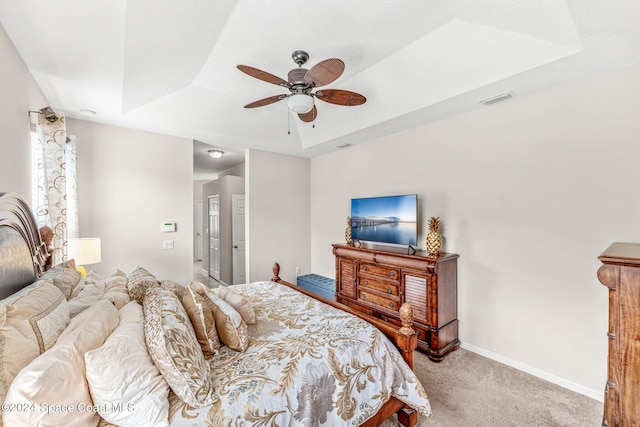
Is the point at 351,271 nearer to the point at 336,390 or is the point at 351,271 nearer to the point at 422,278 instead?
the point at 422,278

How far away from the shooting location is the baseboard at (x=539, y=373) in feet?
7.26

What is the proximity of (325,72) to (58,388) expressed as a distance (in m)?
2.04

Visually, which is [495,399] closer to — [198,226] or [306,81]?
[306,81]

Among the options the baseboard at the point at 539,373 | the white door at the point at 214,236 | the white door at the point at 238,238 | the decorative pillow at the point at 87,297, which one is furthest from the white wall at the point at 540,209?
the white door at the point at 214,236

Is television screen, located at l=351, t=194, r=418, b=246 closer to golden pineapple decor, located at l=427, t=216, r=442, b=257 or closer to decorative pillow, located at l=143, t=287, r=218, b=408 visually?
golden pineapple decor, located at l=427, t=216, r=442, b=257

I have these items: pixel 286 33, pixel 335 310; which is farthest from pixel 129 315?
pixel 286 33

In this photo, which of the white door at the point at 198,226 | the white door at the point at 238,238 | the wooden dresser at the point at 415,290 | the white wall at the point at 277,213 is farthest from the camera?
the white door at the point at 198,226

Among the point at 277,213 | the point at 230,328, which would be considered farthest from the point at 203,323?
the point at 277,213

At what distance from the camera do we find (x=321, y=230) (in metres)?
4.98

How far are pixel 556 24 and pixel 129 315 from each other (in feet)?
10.6

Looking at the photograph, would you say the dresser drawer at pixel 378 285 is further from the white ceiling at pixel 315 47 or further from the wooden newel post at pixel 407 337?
the white ceiling at pixel 315 47

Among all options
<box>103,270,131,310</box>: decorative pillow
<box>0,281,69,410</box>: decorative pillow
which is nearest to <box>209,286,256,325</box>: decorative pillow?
<box>103,270,131,310</box>: decorative pillow

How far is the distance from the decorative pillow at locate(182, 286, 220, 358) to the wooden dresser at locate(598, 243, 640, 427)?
7.16ft

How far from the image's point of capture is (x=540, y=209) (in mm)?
2502
